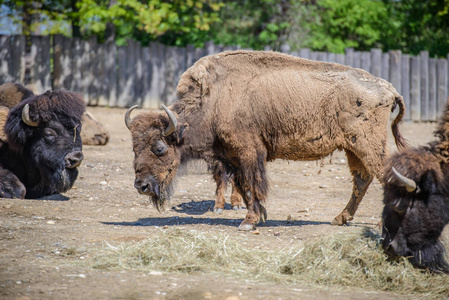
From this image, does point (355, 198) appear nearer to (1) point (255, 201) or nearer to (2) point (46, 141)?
(1) point (255, 201)

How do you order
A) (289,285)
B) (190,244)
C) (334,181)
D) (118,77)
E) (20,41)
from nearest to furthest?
(289,285) → (190,244) → (334,181) → (20,41) → (118,77)

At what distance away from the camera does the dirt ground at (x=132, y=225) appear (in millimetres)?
4410

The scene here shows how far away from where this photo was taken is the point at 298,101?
6.89 meters

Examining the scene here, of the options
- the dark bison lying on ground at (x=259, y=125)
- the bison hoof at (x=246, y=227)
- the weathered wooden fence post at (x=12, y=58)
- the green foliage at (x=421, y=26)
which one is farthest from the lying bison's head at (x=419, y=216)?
the green foliage at (x=421, y=26)

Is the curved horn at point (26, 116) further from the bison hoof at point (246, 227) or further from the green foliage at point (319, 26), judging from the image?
the green foliage at point (319, 26)

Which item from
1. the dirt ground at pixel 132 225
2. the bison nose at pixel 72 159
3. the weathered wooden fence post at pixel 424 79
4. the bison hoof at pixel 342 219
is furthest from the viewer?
the weathered wooden fence post at pixel 424 79

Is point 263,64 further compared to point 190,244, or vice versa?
point 263,64

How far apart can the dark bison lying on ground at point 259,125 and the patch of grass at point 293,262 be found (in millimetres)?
1293

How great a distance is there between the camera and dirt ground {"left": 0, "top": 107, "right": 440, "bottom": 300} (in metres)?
4.41

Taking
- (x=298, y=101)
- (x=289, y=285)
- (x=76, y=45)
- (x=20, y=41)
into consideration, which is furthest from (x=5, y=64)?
(x=289, y=285)

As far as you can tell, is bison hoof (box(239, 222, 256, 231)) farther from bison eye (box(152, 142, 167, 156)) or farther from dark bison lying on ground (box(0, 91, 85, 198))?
dark bison lying on ground (box(0, 91, 85, 198))

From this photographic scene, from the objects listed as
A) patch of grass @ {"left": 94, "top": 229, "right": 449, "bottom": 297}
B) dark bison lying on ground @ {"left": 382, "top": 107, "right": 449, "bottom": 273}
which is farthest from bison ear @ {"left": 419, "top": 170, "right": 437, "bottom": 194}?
patch of grass @ {"left": 94, "top": 229, "right": 449, "bottom": 297}

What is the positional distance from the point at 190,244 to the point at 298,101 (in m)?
2.42

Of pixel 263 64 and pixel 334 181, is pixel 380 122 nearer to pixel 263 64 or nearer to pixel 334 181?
pixel 263 64
